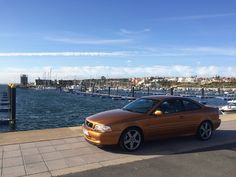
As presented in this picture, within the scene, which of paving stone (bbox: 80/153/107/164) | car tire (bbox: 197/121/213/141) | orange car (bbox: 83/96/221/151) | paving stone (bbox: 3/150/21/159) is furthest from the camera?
car tire (bbox: 197/121/213/141)

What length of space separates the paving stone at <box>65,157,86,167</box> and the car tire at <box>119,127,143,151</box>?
1227 mm

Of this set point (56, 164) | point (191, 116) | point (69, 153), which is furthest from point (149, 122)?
point (56, 164)

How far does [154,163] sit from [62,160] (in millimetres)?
2072

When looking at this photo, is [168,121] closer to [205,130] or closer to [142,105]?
[142,105]

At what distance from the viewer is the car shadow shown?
8.52m

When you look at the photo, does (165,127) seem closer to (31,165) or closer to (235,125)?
(31,165)

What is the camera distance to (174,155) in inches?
320

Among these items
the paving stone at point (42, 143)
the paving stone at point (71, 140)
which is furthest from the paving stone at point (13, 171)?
the paving stone at point (71, 140)

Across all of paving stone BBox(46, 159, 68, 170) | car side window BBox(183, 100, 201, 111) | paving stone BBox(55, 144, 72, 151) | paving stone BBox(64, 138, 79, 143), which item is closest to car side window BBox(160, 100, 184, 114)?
car side window BBox(183, 100, 201, 111)

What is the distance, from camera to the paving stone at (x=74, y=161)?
289 inches

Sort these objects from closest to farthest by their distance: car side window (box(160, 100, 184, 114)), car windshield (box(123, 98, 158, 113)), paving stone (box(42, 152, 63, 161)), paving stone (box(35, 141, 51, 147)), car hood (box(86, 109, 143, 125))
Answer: paving stone (box(42, 152, 63, 161)) < car hood (box(86, 109, 143, 125)) < paving stone (box(35, 141, 51, 147)) < car windshield (box(123, 98, 158, 113)) < car side window (box(160, 100, 184, 114))

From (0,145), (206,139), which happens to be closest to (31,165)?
(0,145)

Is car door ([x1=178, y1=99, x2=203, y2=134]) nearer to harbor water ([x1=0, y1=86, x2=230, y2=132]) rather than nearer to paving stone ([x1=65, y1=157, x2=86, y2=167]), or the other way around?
paving stone ([x1=65, y1=157, x2=86, y2=167])

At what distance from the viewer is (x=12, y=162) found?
24.5ft
